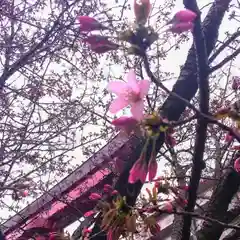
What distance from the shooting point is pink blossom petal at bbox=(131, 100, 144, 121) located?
47.1 inches

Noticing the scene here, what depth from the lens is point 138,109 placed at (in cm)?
121

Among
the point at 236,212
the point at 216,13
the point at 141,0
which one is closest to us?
the point at 141,0

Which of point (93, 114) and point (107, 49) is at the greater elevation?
point (93, 114)

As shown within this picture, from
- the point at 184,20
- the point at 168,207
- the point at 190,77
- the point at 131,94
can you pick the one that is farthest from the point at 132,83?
the point at 190,77

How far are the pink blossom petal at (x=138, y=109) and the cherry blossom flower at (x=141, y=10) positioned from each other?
9.9 inches

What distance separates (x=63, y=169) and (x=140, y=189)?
2075 millimetres

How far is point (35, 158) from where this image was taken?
4.27m

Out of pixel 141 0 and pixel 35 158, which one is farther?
pixel 35 158

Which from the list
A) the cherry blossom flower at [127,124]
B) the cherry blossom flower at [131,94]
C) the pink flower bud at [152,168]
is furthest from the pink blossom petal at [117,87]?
the pink flower bud at [152,168]

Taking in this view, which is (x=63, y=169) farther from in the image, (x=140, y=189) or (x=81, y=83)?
(x=140, y=189)

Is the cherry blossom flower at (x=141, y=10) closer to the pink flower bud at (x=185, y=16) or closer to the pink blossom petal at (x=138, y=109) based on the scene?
the pink flower bud at (x=185, y=16)

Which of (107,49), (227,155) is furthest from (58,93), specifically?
(107,49)

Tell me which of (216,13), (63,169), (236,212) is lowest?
(236,212)

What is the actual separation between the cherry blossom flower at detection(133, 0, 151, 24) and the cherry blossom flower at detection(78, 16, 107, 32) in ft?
0.41
